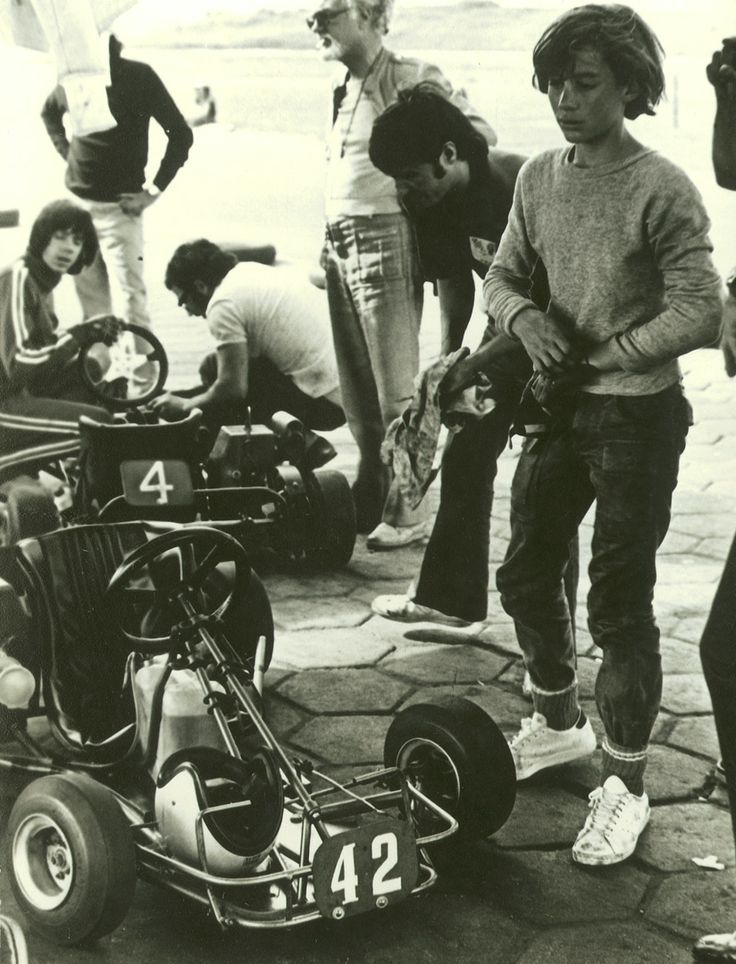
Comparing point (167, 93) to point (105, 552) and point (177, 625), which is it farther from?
point (177, 625)

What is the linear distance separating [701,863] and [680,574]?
2.12ft

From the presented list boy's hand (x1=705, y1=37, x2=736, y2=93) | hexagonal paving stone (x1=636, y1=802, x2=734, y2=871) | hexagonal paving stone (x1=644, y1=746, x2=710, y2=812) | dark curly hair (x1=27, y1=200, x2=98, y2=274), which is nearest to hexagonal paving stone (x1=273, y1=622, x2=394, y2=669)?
hexagonal paving stone (x1=644, y1=746, x2=710, y2=812)

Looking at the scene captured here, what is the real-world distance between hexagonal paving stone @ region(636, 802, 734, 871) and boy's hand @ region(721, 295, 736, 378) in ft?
3.30

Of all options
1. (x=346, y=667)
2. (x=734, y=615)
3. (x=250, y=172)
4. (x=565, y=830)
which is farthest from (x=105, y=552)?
(x=734, y=615)

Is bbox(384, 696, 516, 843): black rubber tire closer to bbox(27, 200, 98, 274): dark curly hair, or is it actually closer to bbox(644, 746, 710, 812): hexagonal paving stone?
bbox(644, 746, 710, 812): hexagonal paving stone

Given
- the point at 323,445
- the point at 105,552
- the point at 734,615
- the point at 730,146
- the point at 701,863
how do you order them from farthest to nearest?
the point at 323,445
the point at 105,552
the point at 701,863
the point at 730,146
the point at 734,615

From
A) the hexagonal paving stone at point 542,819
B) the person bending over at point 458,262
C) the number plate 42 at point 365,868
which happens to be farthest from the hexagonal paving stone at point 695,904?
the person bending over at point 458,262

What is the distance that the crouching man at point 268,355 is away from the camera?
10.1 feet

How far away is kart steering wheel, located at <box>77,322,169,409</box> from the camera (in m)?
2.95

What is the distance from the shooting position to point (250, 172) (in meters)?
2.92

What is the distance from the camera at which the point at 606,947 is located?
92.2 inches

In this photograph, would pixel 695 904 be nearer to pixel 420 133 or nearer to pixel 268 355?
pixel 268 355

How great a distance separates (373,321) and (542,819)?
121 centimetres

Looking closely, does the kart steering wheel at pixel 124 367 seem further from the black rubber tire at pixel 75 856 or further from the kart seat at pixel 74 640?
the black rubber tire at pixel 75 856
